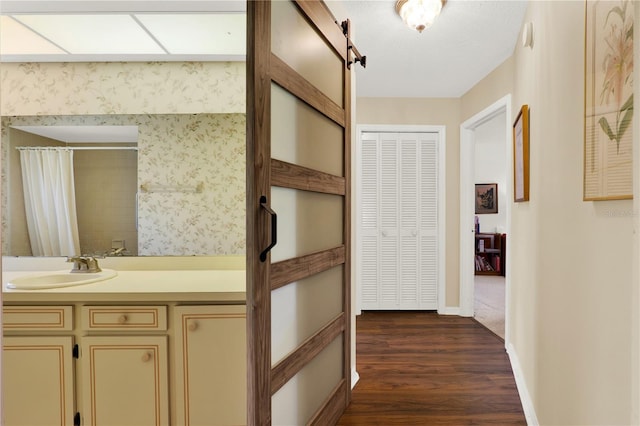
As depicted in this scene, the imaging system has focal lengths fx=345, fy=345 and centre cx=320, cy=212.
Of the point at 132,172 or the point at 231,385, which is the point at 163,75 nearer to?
the point at 132,172

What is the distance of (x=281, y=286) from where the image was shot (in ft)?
4.65

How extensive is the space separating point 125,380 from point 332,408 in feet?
3.54

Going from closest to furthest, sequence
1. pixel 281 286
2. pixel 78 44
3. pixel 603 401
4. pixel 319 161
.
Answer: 1. pixel 603 401
2. pixel 281 286
3. pixel 319 161
4. pixel 78 44

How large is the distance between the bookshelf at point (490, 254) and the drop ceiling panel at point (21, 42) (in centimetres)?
663

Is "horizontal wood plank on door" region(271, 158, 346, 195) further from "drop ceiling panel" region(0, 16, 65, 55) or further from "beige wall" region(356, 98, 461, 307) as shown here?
"beige wall" region(356, 98, 461, 307)

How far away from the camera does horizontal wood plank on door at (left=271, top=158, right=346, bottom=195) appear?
1388 mm

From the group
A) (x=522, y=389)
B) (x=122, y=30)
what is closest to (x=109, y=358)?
(x=122, y=30)

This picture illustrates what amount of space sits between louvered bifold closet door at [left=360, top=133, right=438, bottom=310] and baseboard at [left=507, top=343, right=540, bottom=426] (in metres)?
1.33

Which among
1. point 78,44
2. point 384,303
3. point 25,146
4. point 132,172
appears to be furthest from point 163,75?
point 384,303

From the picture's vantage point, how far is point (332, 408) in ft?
6.34

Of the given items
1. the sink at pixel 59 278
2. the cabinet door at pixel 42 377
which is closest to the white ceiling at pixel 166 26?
the sink at pixel 59 278

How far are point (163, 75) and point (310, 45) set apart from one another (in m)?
1.06

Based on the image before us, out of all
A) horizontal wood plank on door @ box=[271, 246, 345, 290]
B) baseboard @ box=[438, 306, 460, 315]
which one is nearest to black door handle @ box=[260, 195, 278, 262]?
horizontal wood plank on door @ box=[271, 246, 345, 290]

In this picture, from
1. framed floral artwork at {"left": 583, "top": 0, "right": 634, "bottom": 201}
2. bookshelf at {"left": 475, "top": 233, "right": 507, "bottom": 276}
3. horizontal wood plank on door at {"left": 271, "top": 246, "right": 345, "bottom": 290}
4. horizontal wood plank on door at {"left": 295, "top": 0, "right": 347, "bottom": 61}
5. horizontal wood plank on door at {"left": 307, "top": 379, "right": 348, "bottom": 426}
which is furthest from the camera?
bookshelf at {"left": 475, "top": 233, "right": 507, "bottom": 276}
